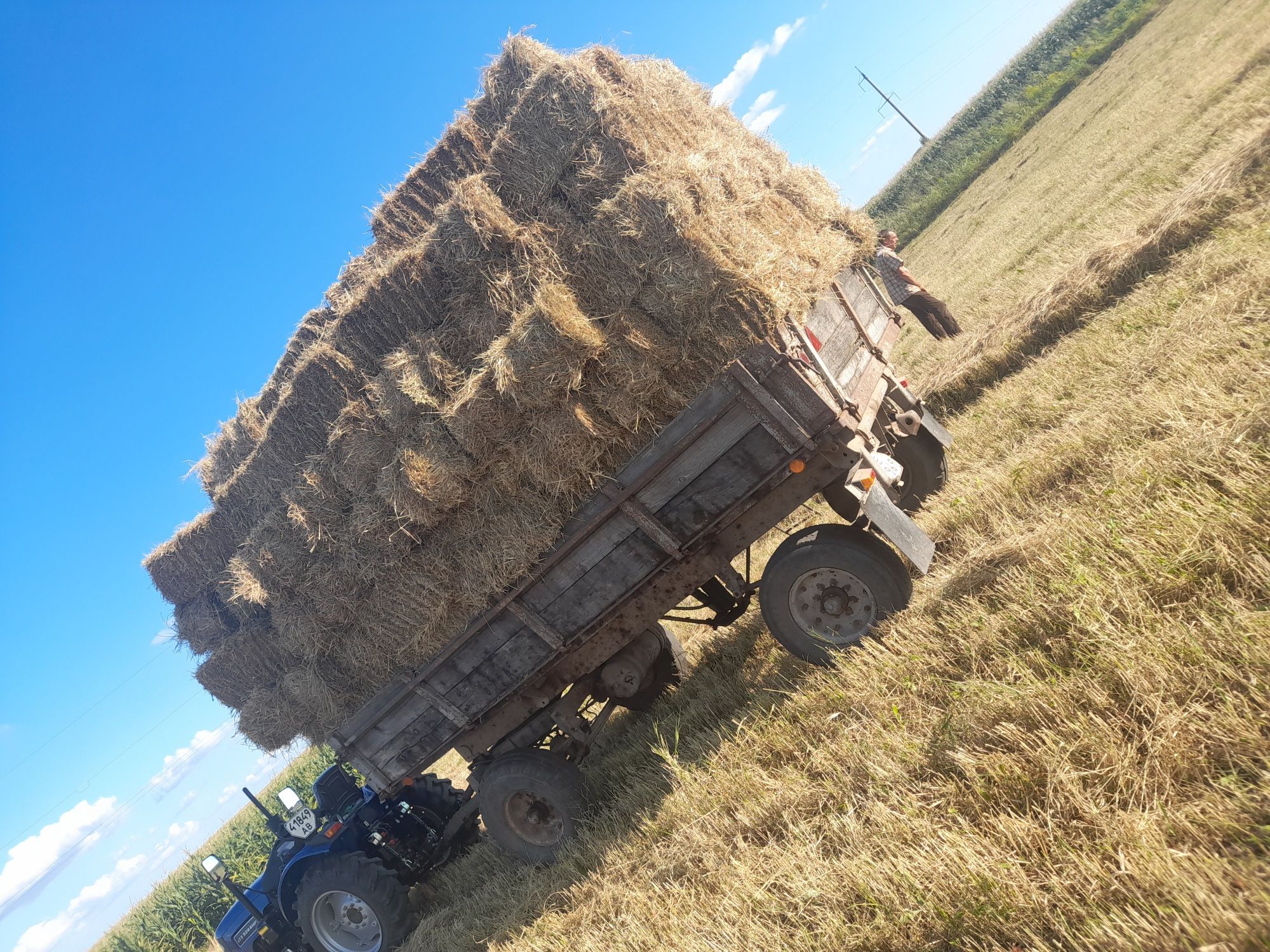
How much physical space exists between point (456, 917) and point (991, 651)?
4.56 m

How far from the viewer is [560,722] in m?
5.53

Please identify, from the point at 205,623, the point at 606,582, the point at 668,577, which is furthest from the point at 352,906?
the point at 668,577

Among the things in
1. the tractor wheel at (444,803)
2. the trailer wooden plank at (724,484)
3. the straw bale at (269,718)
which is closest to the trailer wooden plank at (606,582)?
the trailer wooden plank at (724,484)

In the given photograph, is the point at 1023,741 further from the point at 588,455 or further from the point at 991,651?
the point at 588,455

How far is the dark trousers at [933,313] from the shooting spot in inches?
363

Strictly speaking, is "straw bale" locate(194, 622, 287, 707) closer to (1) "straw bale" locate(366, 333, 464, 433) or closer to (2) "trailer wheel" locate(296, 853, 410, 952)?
(2) "trailer wheel" locate(296, 853, 410, 952)

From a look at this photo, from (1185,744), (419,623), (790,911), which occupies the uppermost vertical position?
(419,623)

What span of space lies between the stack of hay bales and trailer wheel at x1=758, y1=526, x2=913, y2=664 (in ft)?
4.19

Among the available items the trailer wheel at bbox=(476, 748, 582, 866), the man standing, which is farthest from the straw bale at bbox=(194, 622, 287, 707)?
the man standing

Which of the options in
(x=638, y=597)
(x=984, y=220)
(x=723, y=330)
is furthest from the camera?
(x=984, y=220)

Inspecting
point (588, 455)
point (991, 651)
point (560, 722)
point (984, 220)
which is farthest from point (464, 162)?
point (984, 220)

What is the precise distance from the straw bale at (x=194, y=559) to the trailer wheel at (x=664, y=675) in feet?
13.0

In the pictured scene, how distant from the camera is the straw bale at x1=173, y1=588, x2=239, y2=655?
6270 millimetres

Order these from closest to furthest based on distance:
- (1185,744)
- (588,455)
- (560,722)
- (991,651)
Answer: (1185,744) < (991,651) < (588,455) < (560,722)
